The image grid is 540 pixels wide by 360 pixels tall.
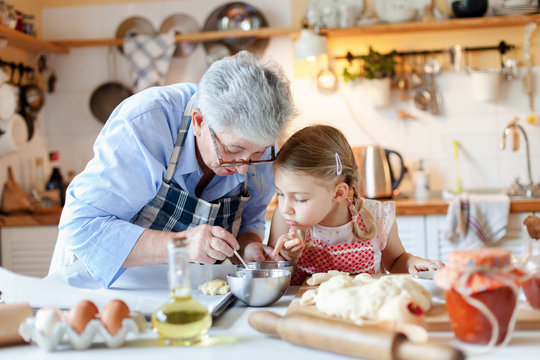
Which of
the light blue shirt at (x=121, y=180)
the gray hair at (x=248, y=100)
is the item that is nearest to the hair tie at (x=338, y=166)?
the gray hair at (x=248, y=100)

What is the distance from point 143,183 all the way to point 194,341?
1.95ft

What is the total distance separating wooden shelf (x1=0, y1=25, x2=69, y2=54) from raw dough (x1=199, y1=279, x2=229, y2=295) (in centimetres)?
208

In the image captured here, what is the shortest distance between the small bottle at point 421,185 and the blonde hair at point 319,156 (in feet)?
4.88

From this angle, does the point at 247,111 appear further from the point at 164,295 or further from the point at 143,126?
the point at 164,295

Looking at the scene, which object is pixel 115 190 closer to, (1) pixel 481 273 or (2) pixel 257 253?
(2) pixel 257 253

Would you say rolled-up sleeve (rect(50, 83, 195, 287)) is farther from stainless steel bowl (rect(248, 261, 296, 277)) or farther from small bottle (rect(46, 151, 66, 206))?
small bottle (rect(46, 151, 66, 206))

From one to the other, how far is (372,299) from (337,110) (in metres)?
2.51

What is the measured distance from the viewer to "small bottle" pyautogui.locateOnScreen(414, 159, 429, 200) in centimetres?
317

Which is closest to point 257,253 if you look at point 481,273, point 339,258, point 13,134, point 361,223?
point 339,258

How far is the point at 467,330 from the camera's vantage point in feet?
3.07

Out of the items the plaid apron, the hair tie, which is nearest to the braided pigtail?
the hair tie

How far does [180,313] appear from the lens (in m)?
0.97

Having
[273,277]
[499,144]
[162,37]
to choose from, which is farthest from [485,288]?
[162,37]

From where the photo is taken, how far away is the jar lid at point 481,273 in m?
0.91
